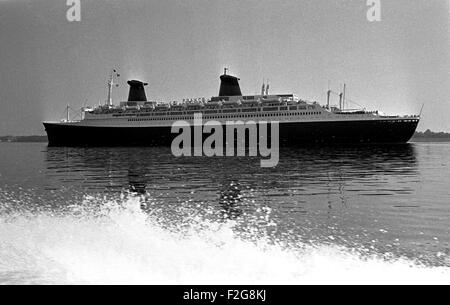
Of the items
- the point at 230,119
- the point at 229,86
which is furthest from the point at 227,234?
the point at 229,86

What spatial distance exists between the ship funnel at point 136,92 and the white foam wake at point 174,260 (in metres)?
79.5

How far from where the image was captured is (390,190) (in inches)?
650

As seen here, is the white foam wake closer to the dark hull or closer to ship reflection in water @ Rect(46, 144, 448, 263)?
ship reflection in water @ Rect(46, 144, 448, 263)

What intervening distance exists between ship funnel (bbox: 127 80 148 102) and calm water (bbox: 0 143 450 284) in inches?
2828

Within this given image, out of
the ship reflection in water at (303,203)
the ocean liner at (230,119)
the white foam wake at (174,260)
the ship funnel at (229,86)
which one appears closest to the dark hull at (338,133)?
the ocean liner at (230,119)

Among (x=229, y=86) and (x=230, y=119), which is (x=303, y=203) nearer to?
(x=230, y=119)

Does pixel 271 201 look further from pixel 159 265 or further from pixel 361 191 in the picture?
pixel 159 265

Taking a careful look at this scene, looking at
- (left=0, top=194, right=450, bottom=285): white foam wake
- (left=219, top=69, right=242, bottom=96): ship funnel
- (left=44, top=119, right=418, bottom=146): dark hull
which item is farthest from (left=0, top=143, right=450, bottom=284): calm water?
(left=219, top=69, right=242, bottom=96): ship funnel

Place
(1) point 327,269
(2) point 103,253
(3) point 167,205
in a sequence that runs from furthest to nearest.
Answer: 1. (3) point 167,205
2. (2) point 103,253
3. (1) point 327,269

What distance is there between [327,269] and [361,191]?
10.5 m

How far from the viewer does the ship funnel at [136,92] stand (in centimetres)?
8732

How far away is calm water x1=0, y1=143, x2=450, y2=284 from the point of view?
640 cm
